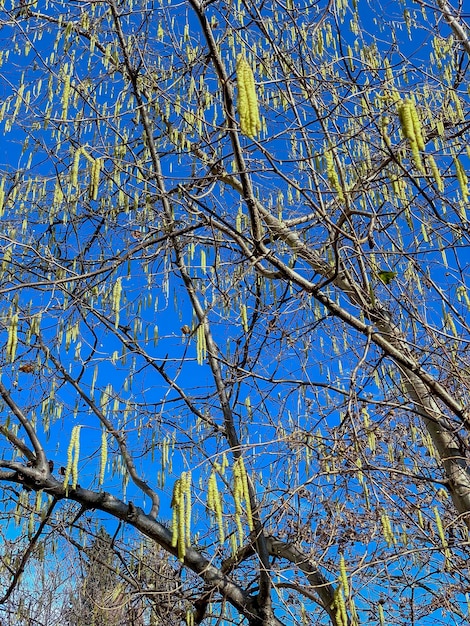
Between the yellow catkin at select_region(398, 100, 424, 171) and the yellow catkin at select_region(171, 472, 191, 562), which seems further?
the yellow catkin at select_region(171, 472, 191, 562)

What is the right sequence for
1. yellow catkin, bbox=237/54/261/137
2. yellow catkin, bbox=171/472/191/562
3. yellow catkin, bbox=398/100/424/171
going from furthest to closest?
yellow catkin, bbox=171/472/191/562, yellow catkin, bbox=398/100/424/171, yellow catkin, bbox=237/54/261/137

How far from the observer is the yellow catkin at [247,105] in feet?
5.20

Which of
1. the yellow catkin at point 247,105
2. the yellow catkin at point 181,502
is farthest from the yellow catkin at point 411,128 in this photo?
the yellow catkin at point 181,502

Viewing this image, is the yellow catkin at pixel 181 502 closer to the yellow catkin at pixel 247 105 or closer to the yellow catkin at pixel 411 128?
the yellow catkin at pixel 247 105

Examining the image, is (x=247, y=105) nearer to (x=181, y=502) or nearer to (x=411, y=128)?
(x=411, y=128)

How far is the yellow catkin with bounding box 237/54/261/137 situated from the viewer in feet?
5.20

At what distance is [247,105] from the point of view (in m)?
1.61

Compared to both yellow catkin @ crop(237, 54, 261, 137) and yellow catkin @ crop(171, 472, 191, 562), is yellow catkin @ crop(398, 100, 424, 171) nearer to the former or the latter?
yellow catkin @ crop(237, 54, 261, 137)

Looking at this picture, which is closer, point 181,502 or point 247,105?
point 247,105

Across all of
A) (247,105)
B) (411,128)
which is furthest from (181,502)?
(411,128)

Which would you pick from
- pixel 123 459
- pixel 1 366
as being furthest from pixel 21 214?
pixel 123 459

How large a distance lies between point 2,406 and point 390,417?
2.16 m

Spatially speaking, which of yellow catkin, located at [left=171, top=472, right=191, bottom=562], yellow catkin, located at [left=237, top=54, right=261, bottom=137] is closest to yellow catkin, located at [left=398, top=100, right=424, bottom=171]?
yellow catkin, located at [left=237, top=54, right=261, bottom=137]

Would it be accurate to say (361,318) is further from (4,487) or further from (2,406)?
(4,487)
